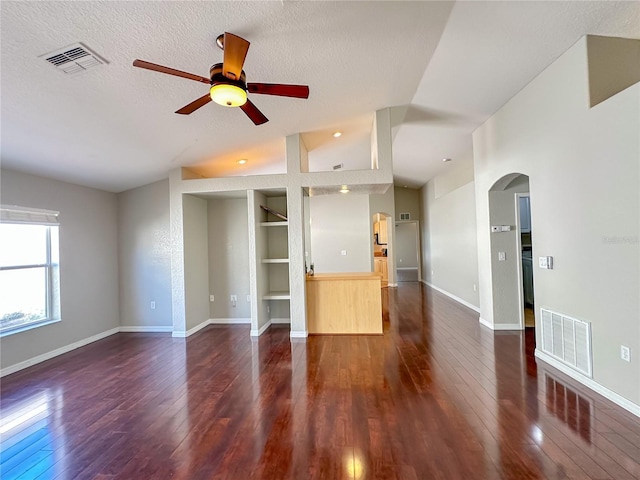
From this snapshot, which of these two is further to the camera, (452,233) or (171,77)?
(452,233)

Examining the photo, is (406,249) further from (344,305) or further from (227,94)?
(227,94)

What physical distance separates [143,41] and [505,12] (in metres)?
2.86

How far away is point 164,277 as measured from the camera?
16.7 feet

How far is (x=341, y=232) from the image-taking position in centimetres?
898

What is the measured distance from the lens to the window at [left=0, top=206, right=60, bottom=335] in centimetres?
355

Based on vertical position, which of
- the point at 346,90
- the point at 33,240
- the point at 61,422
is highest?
the point at 346,90

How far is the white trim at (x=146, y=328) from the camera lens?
16.8 feet

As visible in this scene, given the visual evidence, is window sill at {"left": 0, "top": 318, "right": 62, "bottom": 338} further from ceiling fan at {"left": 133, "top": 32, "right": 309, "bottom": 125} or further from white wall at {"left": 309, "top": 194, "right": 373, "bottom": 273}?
white wall at {"left": 309, "top": 194, "right": 373, "bottom": 273}

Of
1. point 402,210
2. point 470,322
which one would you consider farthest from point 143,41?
point 402,210

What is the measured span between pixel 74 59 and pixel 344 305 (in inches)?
159

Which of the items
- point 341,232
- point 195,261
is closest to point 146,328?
point 195,261

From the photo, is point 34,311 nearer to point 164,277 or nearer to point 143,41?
point 164,277

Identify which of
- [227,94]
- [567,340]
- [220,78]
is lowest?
[567,340]

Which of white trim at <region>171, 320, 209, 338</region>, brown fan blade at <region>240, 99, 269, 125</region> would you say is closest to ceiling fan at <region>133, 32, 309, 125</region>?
brown fan blade at <region>240, 99, 269, 125</region>
